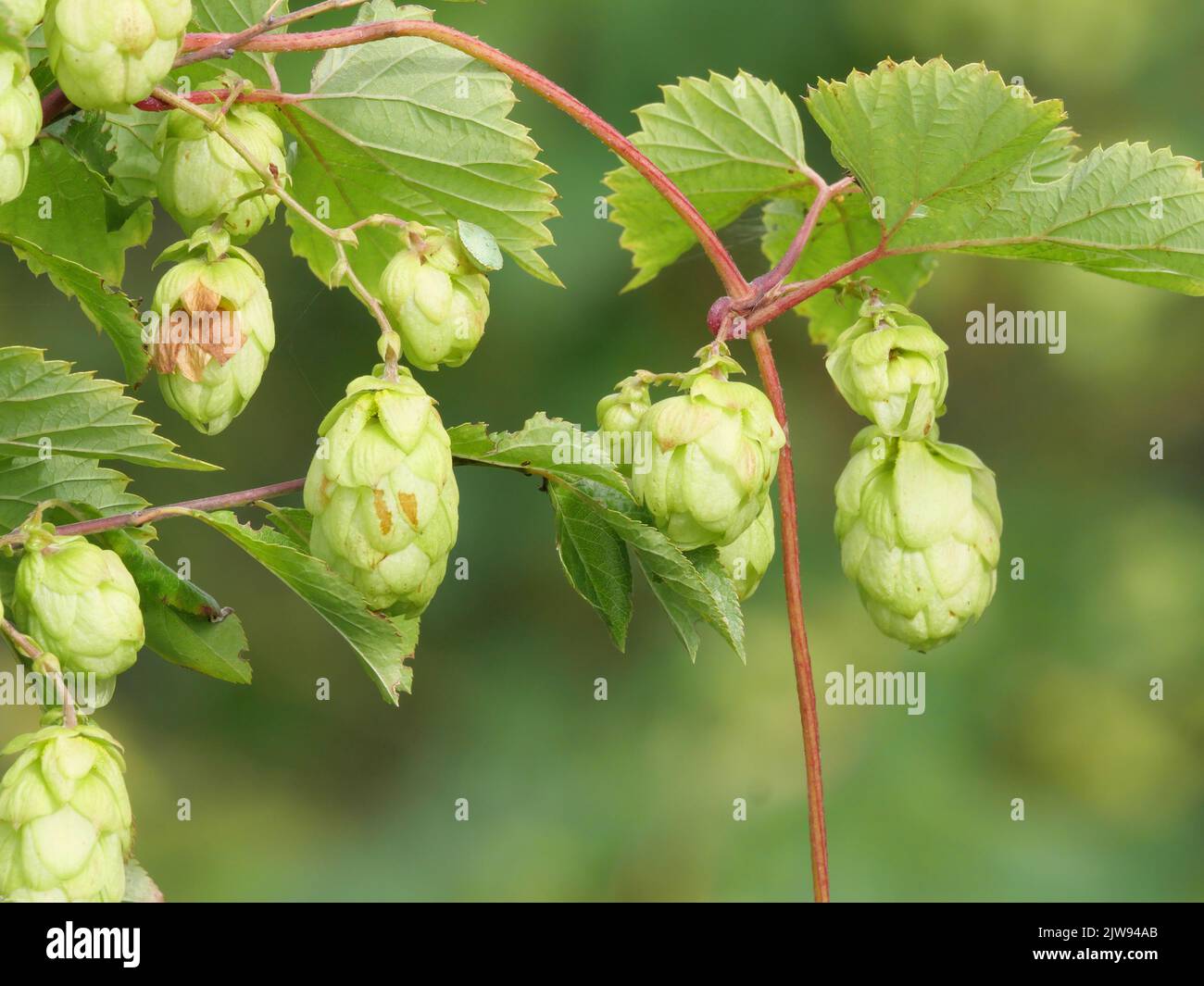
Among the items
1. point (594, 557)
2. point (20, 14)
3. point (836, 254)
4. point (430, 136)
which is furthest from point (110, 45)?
point (836, 254)

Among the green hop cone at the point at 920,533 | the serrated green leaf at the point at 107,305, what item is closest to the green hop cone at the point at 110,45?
the serrated green leaf at the point at 107,305

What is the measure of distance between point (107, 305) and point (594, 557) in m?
0.29

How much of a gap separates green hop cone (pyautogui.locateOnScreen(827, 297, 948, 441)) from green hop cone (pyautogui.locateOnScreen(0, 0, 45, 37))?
432 millimetres

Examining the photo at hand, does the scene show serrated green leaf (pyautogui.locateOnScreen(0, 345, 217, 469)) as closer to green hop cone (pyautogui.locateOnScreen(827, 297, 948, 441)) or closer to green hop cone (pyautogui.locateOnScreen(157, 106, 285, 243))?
green hop cone (pyautogui.locateOnScreen(157, 106, 285, 243))

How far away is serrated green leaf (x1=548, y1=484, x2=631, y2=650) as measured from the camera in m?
0.83

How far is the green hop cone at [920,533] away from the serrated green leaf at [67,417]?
0.36 meters

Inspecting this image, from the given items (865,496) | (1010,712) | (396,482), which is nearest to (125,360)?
(396,482)

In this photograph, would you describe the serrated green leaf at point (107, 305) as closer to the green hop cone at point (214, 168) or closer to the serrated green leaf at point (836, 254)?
the green hop cone at point (214, 168)

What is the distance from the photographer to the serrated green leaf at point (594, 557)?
83 cm

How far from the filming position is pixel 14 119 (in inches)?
23.7

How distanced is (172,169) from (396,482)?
0.23 meters

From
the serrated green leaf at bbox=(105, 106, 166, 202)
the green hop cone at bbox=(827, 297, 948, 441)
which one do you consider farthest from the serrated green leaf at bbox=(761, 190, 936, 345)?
the serrated green leaf at bbox=(105, 106, 166, 202)

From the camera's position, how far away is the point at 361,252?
0.91 meters

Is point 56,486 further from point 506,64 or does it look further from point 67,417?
point 506,64
